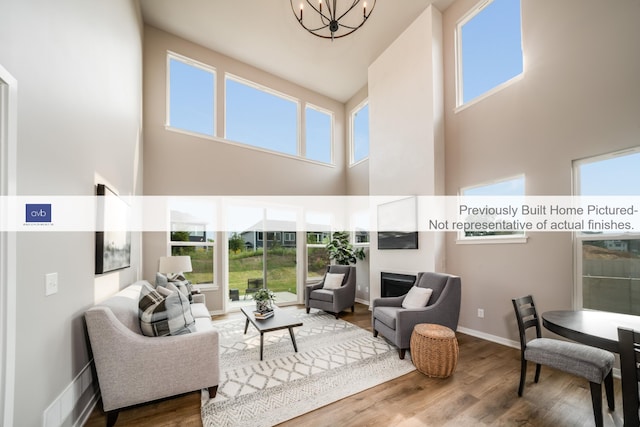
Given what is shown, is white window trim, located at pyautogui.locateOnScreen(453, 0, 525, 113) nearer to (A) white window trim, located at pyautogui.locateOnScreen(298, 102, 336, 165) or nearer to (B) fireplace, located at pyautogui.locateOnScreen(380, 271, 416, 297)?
(B) fireplace, located at pyautogui.locateOnScreen(380, 271, 416, 297)

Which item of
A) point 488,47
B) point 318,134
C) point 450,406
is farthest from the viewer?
point 318,134

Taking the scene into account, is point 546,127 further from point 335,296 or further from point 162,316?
point 162,316

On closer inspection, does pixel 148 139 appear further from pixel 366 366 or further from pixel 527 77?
pixel 527 77

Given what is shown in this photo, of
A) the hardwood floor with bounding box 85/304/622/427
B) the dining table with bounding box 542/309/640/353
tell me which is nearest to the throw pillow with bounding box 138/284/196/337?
the hardwood floor with bounding box 85/304/622/427

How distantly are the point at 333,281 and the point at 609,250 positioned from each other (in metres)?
3.64

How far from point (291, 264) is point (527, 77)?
504cm

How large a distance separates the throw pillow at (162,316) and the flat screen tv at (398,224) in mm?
3411

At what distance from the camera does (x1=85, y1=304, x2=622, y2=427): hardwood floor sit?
2041 millimetres

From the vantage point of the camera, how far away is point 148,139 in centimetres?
466

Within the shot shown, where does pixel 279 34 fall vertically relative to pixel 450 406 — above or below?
above

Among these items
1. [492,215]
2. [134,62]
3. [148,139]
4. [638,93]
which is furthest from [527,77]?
[148,139]

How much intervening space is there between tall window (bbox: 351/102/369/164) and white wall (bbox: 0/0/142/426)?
15.9ft

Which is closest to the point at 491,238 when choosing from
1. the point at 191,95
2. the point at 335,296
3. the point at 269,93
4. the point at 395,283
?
the point at 395,283

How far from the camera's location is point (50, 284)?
1.63 metres
